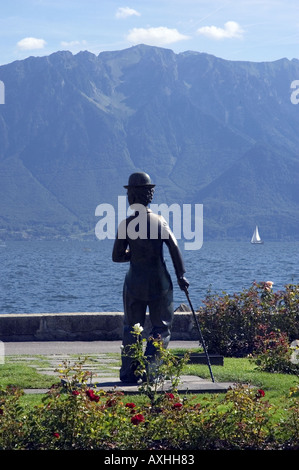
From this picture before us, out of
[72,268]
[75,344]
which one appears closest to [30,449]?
[75,344]

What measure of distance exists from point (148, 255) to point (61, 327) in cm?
526

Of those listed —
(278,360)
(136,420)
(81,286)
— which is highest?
(136,420)

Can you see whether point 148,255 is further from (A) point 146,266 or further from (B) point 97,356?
(B) point 97,356

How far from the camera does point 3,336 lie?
45.4 ft

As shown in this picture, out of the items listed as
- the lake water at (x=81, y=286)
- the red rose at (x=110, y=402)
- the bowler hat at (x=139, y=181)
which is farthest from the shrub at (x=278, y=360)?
the lake water at (x=81, y=286)

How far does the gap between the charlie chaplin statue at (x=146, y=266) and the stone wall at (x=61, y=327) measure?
4.56 m

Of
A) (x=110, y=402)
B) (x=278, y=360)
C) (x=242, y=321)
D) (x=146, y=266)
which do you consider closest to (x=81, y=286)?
(x=242, y=321)

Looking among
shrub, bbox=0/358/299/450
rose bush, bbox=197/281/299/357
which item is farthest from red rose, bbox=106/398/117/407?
rose bush, bbox=197/281/299/357

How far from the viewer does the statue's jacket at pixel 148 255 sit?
9156mm

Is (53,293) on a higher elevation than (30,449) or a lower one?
lower

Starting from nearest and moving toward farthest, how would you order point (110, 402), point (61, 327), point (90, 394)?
point (90, 394), point (110, 402), point (61, 327)

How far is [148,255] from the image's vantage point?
9.16m
